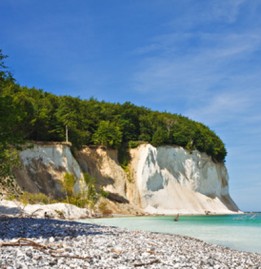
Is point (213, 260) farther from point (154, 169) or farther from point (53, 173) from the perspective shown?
point (154, 169)

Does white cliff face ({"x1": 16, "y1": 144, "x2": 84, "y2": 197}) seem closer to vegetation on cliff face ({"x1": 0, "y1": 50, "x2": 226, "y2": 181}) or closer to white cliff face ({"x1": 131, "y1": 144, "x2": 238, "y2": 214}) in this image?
vegetation on cliff face ({"x1": 0, "y1": 50, "x2": 226, "y2": 181})

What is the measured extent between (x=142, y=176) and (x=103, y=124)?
1193 centimetres

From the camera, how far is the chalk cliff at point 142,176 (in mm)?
58938

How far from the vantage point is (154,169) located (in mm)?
77500

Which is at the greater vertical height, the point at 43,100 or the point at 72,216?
the point at 43,100

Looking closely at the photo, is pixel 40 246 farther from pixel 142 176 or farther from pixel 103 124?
pixel 142 176

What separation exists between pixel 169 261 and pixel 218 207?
79.3 metres

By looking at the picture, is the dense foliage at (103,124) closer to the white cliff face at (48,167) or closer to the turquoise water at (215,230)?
the white cliff face at (48,167)

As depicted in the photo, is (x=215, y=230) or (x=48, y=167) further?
(x=48, y=167)

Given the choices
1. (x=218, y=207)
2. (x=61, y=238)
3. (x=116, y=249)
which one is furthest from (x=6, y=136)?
(x=218, y=207)

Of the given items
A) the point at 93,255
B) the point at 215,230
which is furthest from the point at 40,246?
the point at 215,230

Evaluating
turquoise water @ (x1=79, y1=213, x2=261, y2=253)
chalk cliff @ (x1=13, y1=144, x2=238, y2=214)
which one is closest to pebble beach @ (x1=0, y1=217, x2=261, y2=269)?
turquoise water @ (x1=79, y1=213, x2=261, y2=253)

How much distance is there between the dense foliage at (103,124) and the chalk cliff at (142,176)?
2.06 metres

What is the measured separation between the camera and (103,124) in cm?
7119
